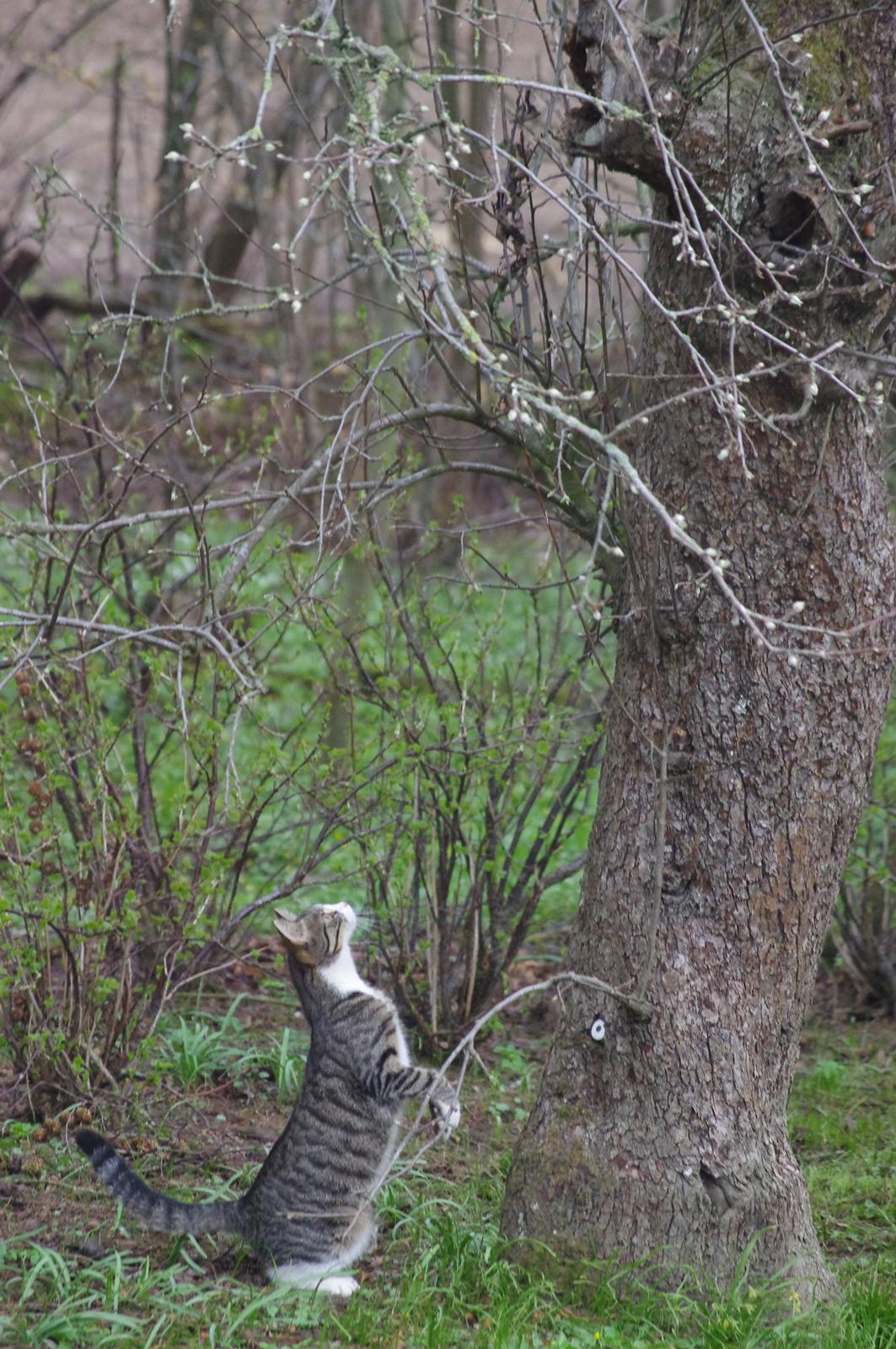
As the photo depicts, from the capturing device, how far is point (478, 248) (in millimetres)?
8648

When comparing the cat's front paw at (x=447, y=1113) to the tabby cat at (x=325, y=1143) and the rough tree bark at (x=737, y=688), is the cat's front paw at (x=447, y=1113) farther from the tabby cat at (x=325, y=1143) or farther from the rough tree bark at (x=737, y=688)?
the rough tree bark at (x=737, y=688)

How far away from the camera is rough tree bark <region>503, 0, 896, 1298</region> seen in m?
3.28

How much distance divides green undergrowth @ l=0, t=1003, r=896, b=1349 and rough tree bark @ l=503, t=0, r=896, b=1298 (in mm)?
147

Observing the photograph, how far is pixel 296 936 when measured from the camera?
4.07 meters

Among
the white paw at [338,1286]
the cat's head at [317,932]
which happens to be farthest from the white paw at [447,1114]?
the cat's head at [317,932]

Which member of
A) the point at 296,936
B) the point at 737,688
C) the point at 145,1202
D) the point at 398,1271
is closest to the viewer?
the point at 737,688

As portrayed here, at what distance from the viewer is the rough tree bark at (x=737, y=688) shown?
3.28 meters

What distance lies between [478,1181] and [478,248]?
6.24m

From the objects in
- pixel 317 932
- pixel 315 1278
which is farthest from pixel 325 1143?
pixel 317 932

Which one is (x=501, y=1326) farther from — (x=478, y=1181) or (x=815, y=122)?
(x=815, y=122)

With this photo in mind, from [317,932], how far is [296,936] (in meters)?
0.09

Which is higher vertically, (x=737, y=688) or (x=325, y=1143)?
(x=737, y=688)

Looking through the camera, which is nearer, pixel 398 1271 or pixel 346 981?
pixel 398 1271

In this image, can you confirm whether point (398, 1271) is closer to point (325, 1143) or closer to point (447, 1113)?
point (325, 1143)
